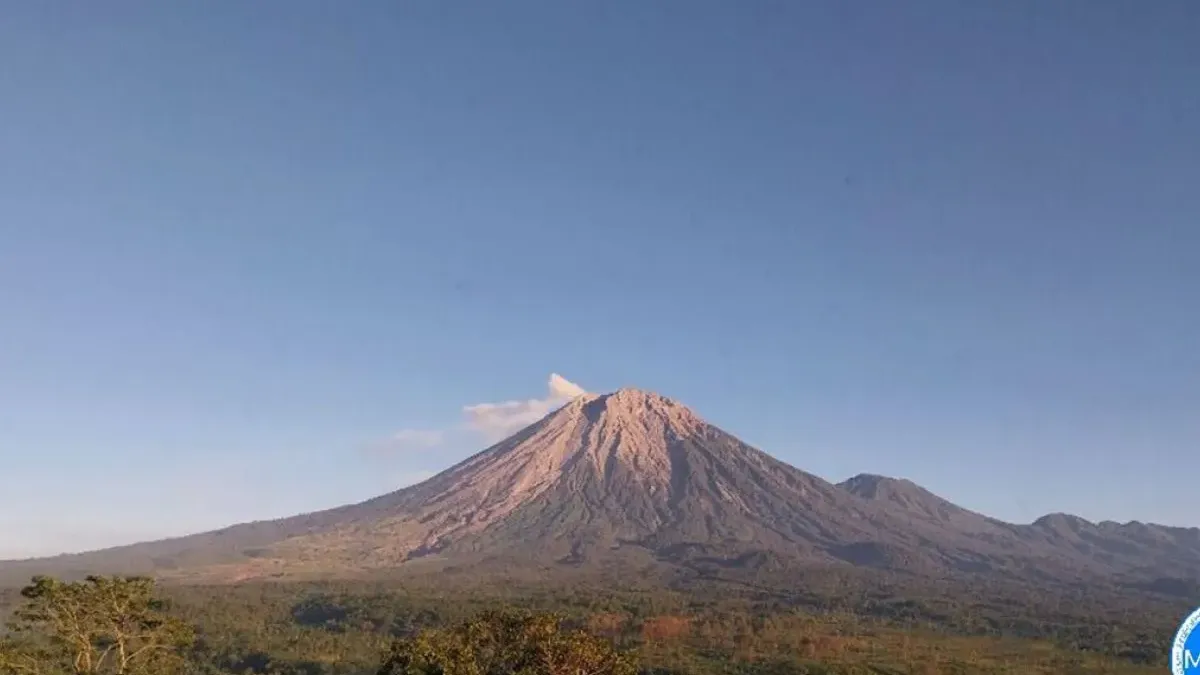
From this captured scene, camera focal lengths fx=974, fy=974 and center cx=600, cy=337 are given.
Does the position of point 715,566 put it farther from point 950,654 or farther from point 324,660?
point 324,660

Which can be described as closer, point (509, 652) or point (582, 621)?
point (509, 652)

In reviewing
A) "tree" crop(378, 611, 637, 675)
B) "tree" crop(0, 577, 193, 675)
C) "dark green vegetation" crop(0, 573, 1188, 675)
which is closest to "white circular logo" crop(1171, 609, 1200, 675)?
"tree" crop(378, 611, 637, 675)

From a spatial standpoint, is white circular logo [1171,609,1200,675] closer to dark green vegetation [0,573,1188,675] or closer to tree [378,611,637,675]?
tree [378,611,637,675]

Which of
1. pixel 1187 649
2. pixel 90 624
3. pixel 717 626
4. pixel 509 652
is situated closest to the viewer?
pixel 1187 649

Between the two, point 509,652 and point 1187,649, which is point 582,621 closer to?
point 509,652

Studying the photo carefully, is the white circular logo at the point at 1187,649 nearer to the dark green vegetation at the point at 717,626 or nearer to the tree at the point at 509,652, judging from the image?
the tree at the point at 509,652

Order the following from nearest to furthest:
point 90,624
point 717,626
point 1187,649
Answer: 1. point 1187,649
2. point 90,624
3. point 717,626

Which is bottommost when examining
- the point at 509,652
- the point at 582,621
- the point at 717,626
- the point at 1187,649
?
the point at 717,626

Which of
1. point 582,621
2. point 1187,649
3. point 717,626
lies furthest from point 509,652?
point 717,626
